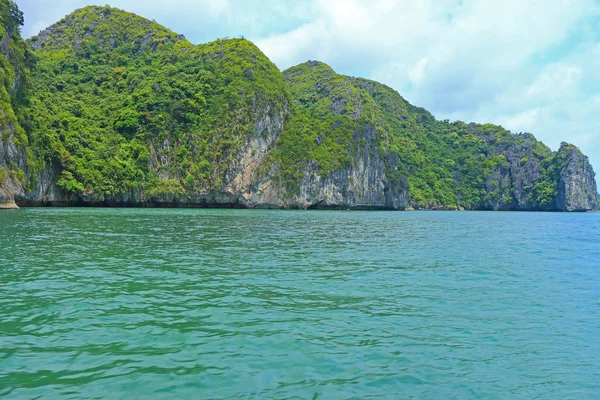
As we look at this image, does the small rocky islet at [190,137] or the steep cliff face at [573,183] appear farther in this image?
the steep cliff face at [573,183]

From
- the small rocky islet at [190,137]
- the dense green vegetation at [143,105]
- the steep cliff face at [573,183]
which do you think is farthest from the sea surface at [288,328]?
the steep cliff face at [573,183]

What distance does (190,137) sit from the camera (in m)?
81.3

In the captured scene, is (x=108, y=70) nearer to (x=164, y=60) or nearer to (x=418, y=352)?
(x=164, y=60)

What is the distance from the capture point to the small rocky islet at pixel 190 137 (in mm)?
59531

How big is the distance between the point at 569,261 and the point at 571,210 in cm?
13248

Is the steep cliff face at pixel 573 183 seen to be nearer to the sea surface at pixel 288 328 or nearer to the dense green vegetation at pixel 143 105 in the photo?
the dense green vegetation at pixel 143 105

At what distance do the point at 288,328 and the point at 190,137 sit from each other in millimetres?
77817

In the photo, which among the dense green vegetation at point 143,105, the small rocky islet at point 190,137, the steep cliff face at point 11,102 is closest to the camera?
the steep cliff face at point 11,102

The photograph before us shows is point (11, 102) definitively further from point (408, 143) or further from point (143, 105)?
point (408, 143)

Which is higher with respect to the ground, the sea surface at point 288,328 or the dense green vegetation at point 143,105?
the dense green vegetation at point 143,105

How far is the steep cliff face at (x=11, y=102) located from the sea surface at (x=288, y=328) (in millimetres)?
38470

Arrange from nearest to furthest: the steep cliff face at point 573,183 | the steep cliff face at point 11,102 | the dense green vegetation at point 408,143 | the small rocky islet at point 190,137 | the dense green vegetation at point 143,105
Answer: the steep cliff face at point 11,102 → the small rocky islet at point 190,137 → the dense green vegetation at point 143,105 → the dense green vegetation at point 408,143 → the steep cliff face at point 573,183

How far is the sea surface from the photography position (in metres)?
5.78

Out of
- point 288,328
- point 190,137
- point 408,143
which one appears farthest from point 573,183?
point 288,328
